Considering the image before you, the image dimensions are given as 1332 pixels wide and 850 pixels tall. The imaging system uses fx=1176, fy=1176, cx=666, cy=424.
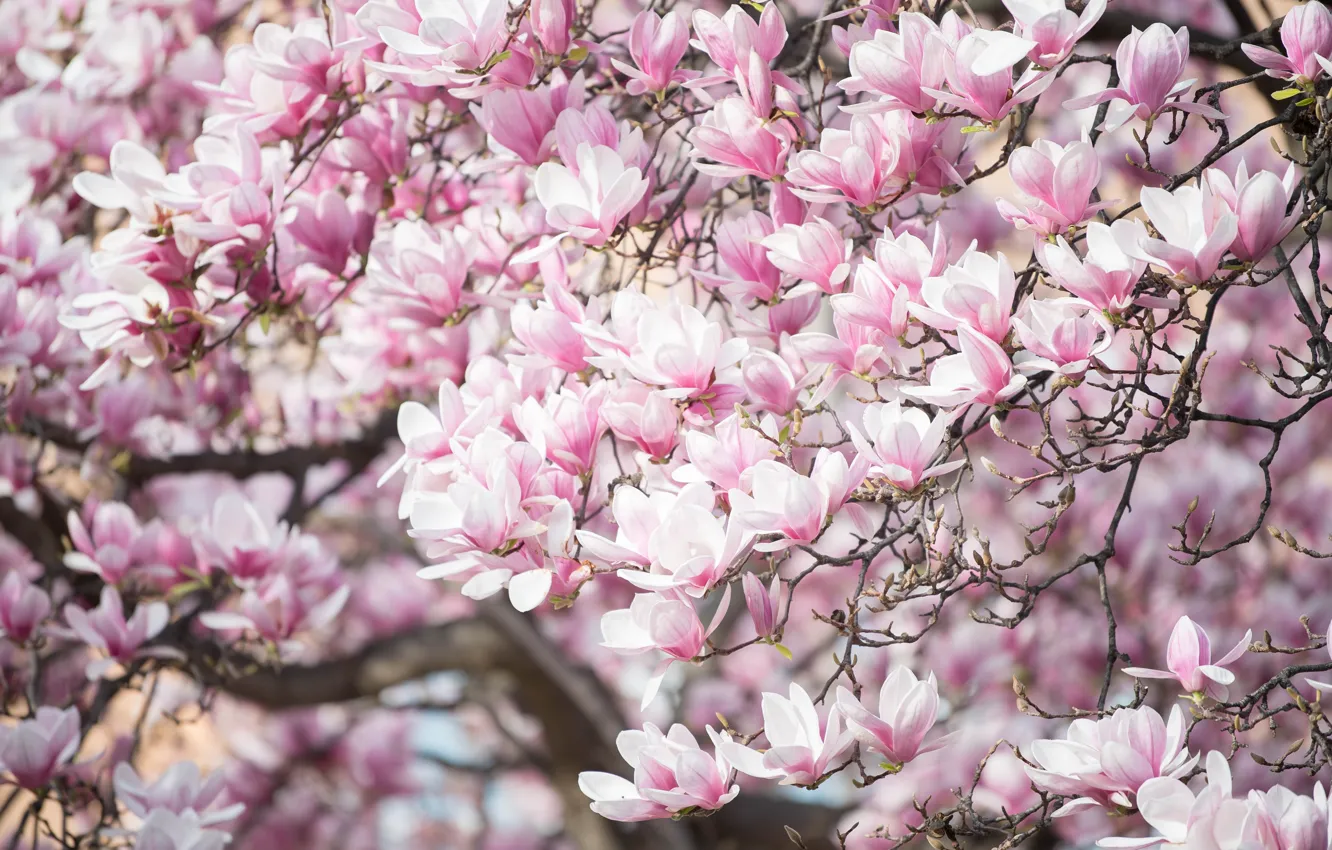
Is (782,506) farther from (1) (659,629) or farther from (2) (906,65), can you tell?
(2) (906,65)

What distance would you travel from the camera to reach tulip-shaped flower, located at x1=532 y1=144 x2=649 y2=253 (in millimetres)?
1480

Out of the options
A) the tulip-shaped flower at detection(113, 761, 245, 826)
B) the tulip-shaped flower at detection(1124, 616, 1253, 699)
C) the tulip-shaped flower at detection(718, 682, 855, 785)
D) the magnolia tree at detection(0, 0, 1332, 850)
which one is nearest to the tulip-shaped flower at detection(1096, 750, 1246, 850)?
the magnolia tree at detection(0, 0, 1332, 850)

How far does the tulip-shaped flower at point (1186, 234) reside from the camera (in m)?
1.26

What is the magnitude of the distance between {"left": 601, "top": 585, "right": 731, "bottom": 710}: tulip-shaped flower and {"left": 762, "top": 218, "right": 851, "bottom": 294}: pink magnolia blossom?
1.36 feet

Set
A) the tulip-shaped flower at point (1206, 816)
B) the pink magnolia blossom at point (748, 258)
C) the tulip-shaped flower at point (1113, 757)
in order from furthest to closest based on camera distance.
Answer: the pink magnolia blossom at point (748, 258) → the tulip-shaped flower at point (1113, 757) → the tulip-shaped flower at point (1206, 816)

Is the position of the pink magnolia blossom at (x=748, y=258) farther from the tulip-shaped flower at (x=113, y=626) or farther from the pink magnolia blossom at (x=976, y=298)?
A: the tulip-shaped flower at (x=113, y=626)

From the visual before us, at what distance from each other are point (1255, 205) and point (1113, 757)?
61cm

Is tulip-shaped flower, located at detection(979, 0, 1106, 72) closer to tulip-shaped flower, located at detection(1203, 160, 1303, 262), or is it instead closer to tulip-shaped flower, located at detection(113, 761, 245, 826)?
tulip-shaped flower, located at detection(1203, 160, 1303, 262)

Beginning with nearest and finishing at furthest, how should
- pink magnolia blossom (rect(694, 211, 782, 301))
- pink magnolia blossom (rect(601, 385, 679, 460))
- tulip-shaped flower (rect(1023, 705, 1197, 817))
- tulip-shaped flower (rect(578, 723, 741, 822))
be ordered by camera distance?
tulip-shaped flower (rect(1023, 705, 1197, 817)) → tulip-shaped flower (rect(578, 723, 741, 822)) → pink magnolia blossom (rect(601, 385, 679, 460)) → pink magnolia blossom (rect(694, 211, 782, 301))

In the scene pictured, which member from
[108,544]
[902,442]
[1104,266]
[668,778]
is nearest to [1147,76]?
[1104,266]

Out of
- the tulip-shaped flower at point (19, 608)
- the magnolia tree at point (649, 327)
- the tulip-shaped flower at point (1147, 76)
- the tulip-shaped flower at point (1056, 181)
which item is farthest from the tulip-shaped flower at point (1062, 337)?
the tulip-shaped flower at point (19, 608)

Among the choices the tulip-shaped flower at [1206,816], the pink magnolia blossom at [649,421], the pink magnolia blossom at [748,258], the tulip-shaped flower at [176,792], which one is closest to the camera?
the tulip-shaped flower at [1206,816]

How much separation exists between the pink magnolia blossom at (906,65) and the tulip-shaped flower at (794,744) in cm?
70

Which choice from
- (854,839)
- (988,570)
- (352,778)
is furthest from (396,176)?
(352,778)
